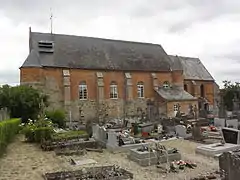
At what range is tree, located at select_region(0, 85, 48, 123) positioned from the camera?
73.5 ft

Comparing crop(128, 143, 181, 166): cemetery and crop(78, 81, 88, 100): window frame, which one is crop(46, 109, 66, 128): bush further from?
crop(128, 143, 181, 166): cemetery

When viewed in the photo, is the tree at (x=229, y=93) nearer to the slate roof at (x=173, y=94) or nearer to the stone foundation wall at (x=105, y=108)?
the slate roof at (x=173, y=94)

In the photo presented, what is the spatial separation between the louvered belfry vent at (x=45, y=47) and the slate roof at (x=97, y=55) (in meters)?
0.35

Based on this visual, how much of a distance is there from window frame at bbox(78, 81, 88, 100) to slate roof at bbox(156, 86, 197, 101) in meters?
9.30

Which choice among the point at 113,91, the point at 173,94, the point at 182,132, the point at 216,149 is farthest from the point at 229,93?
the point at 216,149

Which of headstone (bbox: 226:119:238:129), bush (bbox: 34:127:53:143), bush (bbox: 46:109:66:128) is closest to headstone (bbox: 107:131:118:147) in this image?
bush (bbox: 34:127:53:143)

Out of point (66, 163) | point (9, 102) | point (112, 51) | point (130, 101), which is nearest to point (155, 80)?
point (130, 101)

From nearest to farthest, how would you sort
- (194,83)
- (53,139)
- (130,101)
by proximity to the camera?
(53,139) → (130,101) → (194,83)

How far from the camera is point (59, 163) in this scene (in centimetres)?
1080

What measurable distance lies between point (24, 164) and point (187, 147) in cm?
773

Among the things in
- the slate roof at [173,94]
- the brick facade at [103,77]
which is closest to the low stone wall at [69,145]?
the brick facade at [103,77]

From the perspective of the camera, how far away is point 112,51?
116 ft

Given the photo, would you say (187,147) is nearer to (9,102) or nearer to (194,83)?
(9,102)

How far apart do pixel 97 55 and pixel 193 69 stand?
1661cm
